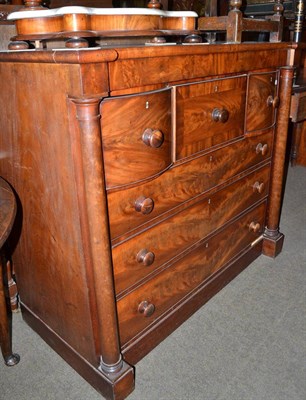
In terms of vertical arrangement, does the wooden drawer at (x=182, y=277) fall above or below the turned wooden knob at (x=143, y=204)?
below

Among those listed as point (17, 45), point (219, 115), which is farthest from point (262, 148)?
point (17, 45)

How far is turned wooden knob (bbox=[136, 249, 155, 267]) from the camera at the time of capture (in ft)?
4.57

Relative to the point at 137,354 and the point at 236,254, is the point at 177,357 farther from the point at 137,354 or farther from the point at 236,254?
the point at 236,254

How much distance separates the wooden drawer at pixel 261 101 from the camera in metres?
1.72

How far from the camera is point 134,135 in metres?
1.18

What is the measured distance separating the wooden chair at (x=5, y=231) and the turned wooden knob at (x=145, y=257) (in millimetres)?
466

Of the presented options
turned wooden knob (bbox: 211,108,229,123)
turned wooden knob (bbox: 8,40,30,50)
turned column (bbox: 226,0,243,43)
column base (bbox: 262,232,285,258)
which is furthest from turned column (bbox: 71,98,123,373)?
column base (bbox: 262,232,285,258)

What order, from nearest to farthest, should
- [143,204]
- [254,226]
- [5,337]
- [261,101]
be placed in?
1. [143,204]
2. [5,337]
3. [261,101]
4. [254,226]

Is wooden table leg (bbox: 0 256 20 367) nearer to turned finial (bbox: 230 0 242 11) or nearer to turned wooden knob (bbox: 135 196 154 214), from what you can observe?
turned wooden knob (bbox: 135 196 154 214)

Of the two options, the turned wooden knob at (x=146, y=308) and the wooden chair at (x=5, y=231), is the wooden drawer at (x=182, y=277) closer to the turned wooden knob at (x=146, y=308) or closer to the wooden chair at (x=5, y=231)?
the turned wooden knob at (x=146, y=308)

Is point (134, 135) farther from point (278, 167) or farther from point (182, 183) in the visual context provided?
point (278, 167)

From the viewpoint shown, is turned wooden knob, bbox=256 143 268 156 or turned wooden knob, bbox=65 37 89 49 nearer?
turned wooden knob, bbox=65 37 89 49

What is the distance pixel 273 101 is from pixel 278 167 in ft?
1.31

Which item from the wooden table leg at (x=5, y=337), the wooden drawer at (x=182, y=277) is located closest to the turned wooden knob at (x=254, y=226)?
the wooden drawer at (x=182, y=277)
